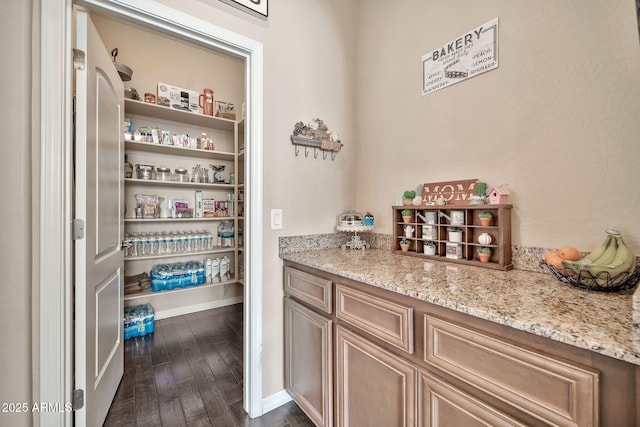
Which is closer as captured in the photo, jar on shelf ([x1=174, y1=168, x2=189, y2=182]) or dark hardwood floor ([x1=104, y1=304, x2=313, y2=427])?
dark hardwood floor ([x1=104, y1=304, x2=313, y2=427])

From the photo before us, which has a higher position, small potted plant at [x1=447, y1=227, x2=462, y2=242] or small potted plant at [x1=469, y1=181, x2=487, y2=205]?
small potted plant at [x1=469, y1=181, x2=487, y2=205]

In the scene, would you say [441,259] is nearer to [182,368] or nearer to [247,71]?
[247,71]

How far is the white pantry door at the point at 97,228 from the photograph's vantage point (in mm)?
1172

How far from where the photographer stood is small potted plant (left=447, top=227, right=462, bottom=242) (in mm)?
1316

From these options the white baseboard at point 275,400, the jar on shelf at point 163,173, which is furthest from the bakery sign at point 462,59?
the jar on shelf at point 163,173

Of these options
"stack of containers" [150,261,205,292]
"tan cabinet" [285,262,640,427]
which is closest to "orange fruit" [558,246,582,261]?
"tan cabinet" [285,262,640,427]

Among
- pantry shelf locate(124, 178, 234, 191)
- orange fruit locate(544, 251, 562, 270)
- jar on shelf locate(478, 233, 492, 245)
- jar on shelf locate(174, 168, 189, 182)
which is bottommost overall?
orange fruit locate(544, 251, 562, 270)

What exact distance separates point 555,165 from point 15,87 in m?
2.16

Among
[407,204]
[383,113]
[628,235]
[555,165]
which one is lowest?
[628,235]

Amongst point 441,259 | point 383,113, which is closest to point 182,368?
point 441,259

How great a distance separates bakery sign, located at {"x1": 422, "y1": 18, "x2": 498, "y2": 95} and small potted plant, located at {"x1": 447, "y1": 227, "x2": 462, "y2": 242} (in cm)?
82

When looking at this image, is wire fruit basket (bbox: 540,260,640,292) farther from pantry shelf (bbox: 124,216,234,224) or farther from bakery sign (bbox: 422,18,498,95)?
pantry shelf (bbox: 124,216,234,224)

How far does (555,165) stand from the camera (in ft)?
3.55

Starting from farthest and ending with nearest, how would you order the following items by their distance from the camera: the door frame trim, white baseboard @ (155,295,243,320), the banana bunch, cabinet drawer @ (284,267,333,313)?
white baseboard @ (155,295,243,320)
cabinet drawer @ (284,267,333,313)
the door frame trim
the banana bunch
